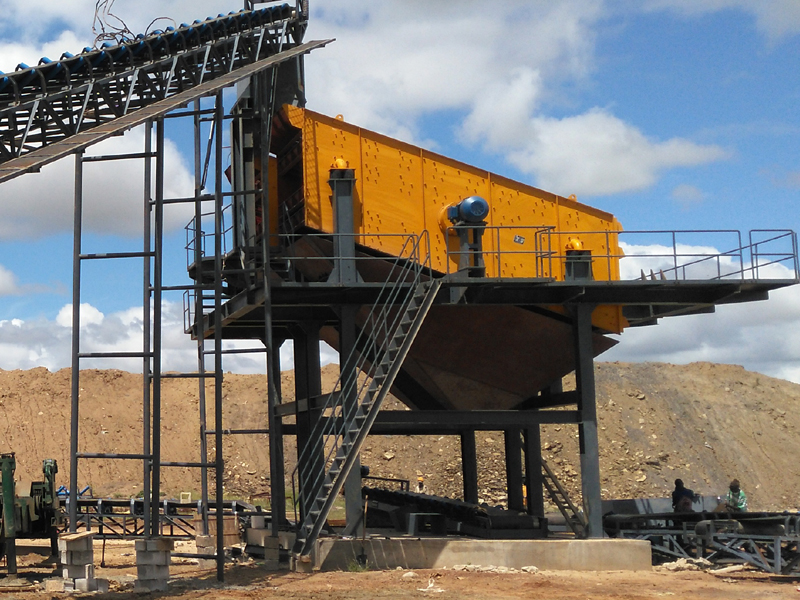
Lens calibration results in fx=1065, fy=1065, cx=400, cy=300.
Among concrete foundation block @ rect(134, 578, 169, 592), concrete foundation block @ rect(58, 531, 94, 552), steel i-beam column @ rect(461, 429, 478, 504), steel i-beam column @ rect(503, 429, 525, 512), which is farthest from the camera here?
steel i-beam column @ rect(461, 429, 478, 504)

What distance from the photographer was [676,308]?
2455cm

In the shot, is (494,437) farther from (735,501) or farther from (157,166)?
(157,166)

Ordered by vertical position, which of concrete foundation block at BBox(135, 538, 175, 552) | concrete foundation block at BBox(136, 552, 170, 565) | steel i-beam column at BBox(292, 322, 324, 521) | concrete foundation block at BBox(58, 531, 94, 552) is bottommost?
concrete foundation block at BBox(136, 552, 170, 565)

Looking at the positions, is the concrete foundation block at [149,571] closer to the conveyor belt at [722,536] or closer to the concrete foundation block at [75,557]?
the concrete foundation block at [75,557]

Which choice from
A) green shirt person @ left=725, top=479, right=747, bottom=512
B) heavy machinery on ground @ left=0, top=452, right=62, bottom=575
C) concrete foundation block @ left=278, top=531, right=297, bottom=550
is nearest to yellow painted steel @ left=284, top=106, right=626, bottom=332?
green shirt person @ left=725, top=479, right=747, bottom=512

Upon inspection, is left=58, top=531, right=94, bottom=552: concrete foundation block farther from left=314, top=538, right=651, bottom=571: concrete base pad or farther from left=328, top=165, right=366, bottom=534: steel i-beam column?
left=328, top=165, right=366, bottom=534: steel i-beam column

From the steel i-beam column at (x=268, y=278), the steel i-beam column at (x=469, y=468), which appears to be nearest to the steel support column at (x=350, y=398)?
the steel i-beam column at (x=268, y=278)

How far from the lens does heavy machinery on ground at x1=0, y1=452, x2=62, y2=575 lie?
1883cm

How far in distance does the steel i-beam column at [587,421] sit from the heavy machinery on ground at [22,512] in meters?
10.7

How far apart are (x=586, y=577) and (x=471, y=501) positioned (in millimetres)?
8902

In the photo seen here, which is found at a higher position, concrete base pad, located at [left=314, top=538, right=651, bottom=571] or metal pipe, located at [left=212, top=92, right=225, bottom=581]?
metal pipe, located at [left=212, top=92, right=225, bottom=581]

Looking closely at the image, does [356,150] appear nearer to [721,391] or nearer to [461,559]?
[461,559]

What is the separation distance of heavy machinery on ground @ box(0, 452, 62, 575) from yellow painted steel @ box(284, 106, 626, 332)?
7.40 m

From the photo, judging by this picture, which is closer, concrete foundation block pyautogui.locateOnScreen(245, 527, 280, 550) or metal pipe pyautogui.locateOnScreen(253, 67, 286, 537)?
metal pipe pyautogui.locateOnScreen(253, 67, 286, 537)
